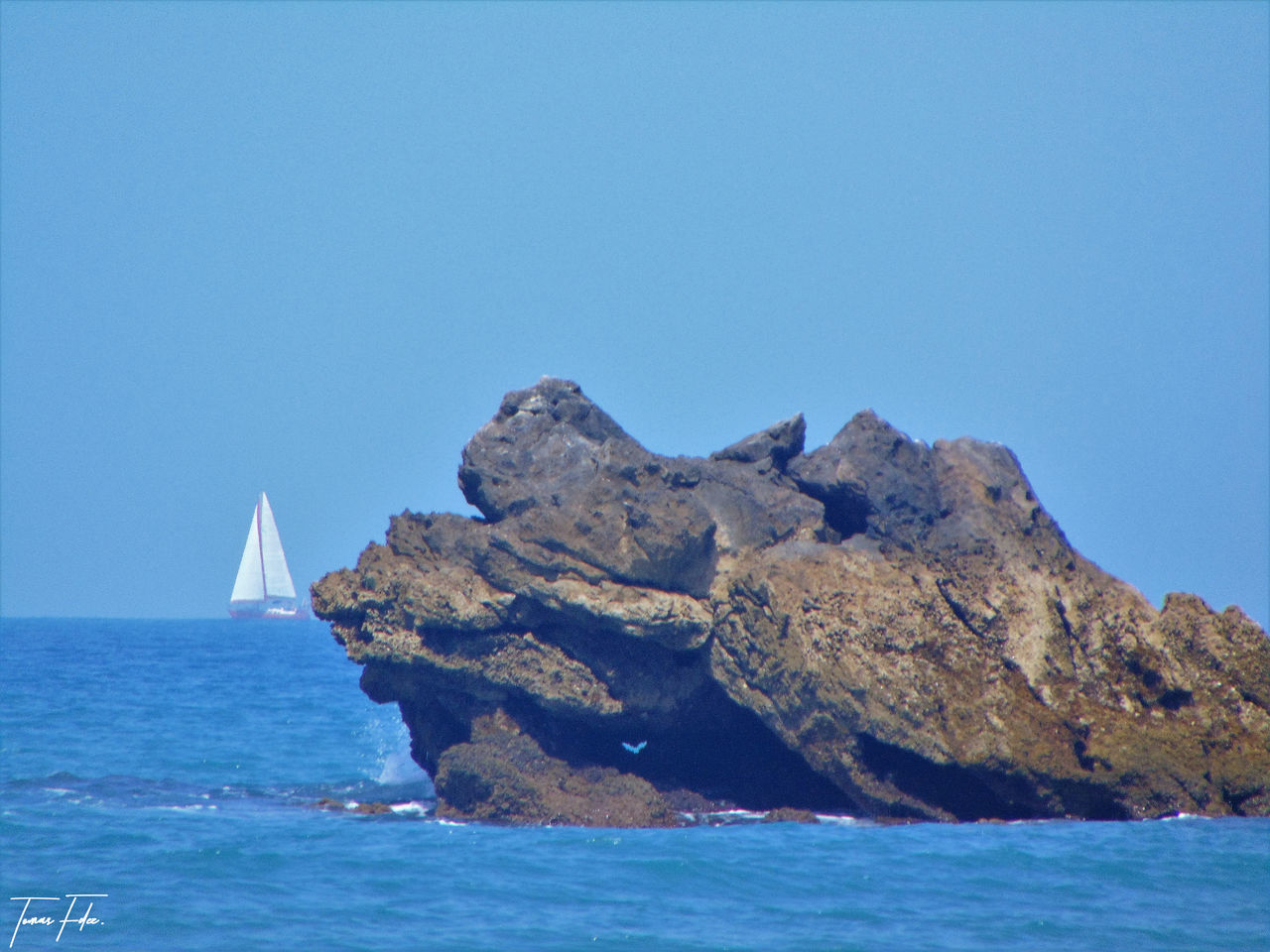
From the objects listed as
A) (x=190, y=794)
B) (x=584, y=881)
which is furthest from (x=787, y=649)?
(x=190, y=794)

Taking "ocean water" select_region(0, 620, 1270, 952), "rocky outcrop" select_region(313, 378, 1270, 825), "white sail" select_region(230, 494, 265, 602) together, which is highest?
"white sail" select_region(230, 494, 265, 602)

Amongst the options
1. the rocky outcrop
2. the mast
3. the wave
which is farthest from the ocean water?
the mast

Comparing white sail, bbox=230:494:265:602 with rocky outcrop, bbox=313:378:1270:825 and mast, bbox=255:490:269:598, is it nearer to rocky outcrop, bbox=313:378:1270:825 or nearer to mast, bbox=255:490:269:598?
mast, bbox=255:490:269:598

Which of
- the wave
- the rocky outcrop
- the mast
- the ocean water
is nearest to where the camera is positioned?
the ocean water

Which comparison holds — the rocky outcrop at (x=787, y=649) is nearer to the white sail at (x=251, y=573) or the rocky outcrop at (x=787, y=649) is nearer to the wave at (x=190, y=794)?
the wave at (x=190, y=794)

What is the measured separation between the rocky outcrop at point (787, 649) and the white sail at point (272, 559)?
106197 millimetres

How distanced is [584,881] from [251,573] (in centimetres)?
11796

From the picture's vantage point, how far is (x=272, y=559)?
124812 millimetres

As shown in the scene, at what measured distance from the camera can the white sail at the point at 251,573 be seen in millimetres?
123375

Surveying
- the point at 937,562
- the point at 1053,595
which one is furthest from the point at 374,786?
the point at 1053,595

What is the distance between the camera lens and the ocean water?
482 inches

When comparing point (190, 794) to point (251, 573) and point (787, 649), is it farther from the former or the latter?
point (251, 573)

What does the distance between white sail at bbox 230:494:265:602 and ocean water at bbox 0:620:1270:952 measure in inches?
4209

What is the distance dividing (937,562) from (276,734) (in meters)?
18.6
